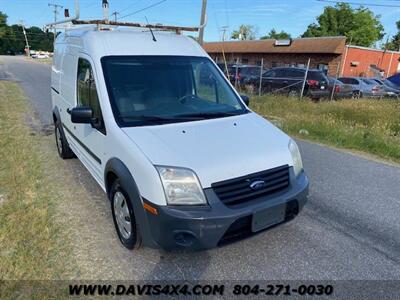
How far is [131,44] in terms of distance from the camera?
3727mm

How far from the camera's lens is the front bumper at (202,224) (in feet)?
8.29

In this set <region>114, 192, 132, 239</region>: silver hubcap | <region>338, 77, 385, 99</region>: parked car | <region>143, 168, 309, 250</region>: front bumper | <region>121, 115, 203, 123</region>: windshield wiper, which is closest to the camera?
<region>143, 168, 309, 250</region>: front bumper

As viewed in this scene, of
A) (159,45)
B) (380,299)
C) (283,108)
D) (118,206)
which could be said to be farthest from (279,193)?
(283,108)

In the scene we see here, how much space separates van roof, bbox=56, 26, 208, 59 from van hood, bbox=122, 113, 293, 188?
109cm

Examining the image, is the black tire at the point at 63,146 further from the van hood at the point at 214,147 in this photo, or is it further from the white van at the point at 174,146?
the van hood at the point at 214,147

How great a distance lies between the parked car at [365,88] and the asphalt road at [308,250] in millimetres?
16127

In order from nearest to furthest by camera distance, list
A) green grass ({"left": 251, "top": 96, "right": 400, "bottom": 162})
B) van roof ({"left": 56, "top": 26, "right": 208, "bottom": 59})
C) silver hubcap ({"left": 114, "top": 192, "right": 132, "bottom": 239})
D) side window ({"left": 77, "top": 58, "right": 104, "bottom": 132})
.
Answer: silver hubcap ({"left": 114, "top": 192, "right": 132, "bottom": 239}) < side window ({"left": 77, "top": 58, "right": 104, "bottom": 132}) < van roof ({"left": 56, "top": 26, "right": 208, "bottom": 59}) < green grass ({"left": 251, "top": 96, "right": 400, "bottom": 162})

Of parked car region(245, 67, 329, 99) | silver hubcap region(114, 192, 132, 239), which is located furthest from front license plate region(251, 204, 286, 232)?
parked car region(245, 67, 329, 99)

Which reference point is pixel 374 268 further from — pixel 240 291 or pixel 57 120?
pixel 57 120

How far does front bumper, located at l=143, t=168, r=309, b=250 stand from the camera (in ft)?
8.29

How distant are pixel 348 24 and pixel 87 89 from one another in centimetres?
5515

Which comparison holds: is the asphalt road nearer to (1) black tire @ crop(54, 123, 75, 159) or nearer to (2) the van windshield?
(1) black tire @ crop(54, 123, 75, 159)

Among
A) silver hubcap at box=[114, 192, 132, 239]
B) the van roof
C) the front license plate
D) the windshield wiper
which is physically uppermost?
the van roof

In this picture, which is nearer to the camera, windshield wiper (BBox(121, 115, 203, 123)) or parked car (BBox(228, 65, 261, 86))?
windshield wiper (BBox(121, 115, 203, 123))
